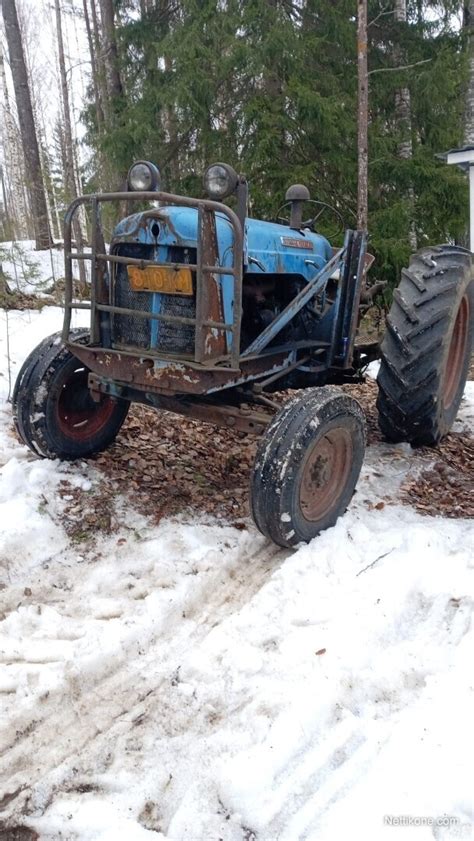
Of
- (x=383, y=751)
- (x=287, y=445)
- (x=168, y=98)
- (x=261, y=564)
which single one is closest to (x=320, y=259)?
(x=287, y=445)

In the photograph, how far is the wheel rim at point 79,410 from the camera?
4516 millimetres

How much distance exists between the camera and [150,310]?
3.88m

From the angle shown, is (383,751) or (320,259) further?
(320,259)

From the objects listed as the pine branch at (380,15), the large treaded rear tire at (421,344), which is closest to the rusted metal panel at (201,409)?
the large treaded rear tire at (421,344)

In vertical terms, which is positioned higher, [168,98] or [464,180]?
[168,98]

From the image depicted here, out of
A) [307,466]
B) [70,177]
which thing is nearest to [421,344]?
[307,466]

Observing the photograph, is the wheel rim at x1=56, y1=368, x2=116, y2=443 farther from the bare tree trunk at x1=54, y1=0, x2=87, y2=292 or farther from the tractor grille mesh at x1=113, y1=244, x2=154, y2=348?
the bare tree trunk at x1=54, y1=0, x2=87, y2=292

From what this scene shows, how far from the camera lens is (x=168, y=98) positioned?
984 centimetres

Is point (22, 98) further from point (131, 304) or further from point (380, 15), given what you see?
point (131, 304)

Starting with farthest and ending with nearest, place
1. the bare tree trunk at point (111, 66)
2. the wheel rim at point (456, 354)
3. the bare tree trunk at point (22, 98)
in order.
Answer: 1. the bare tree trunk at point (22, 98)
2. the bare tree trunk at point (111, 66)
3. the wheel rim at point (456, 354)

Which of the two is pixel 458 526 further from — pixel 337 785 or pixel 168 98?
pixel 168 98

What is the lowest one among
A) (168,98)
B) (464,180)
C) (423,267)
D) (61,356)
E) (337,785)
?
(337,785)

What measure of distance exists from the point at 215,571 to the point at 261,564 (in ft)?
0.94

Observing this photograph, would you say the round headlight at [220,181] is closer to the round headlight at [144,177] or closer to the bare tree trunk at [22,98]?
the round headlight at [144,177]
